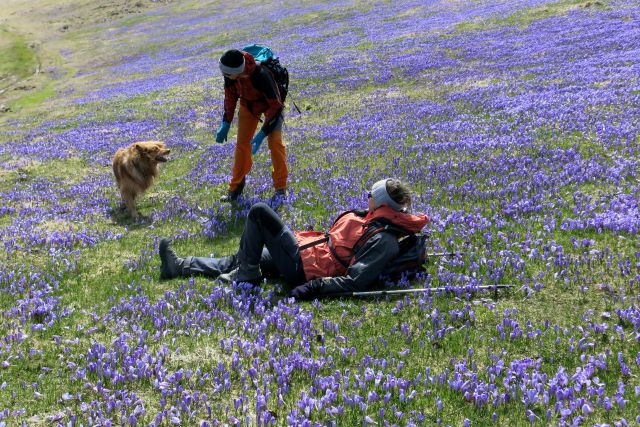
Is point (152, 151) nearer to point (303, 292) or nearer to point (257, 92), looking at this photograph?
point (257, 92)

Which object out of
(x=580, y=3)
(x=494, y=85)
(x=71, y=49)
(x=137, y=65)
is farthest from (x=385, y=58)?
(x=71, y=49)

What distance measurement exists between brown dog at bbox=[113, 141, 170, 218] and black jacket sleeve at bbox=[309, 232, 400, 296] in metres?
6.62

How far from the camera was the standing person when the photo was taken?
1004 centimetres

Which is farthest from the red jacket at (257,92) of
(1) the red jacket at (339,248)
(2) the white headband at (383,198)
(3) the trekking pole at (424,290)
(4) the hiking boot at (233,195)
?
(3) the trekking pole at (424,290)

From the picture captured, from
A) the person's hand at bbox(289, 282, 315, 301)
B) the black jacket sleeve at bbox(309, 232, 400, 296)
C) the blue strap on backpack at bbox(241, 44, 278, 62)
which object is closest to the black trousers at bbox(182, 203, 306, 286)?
the person's hand at bbox(289, 282, 315, 301)

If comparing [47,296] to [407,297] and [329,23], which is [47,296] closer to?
[407,297]

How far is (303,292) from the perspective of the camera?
650cm

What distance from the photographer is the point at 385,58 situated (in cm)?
3241

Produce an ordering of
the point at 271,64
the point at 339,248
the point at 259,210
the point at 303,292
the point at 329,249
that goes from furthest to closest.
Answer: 1. the point at 271,64
2. the point at 329,249
3. the point at 339,248
4. the point at 259,210
5. the point at 303,292

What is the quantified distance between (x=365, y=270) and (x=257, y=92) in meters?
5.97

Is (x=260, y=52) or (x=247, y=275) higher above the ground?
(x=260, y=52)

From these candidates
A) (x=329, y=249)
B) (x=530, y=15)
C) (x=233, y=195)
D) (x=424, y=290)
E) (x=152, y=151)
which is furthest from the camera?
(x=530, y=15)

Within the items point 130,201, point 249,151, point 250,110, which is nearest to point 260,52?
point 250,110

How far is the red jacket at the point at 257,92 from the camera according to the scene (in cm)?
1030
